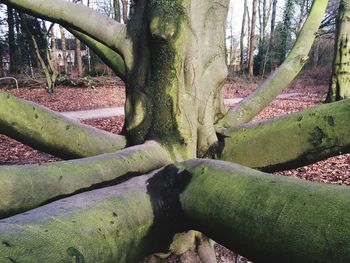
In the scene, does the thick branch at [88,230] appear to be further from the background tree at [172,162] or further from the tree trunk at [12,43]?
the tree trunk at [12,43]

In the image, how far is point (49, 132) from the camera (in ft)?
7.33

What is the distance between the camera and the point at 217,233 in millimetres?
1482

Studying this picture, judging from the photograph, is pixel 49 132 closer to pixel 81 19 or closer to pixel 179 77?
pixel 81 19

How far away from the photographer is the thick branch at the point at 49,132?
82.6 inches

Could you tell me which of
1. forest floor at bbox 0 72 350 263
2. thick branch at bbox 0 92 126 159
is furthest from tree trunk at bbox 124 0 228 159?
forest floor at bbox 0 72 350 263

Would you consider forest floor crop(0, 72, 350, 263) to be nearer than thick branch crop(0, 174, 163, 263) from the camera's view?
No

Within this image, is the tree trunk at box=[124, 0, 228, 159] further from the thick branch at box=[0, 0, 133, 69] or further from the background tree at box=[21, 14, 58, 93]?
the background tree at box=[21, 14, 58, 93]

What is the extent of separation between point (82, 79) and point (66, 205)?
68.7 feet

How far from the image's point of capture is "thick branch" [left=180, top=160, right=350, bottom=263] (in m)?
1.05

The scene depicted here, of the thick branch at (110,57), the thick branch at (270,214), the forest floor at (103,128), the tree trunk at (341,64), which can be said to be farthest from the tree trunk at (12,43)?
the thick branch at (270,214)


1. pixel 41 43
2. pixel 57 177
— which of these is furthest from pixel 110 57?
pixel 41 43

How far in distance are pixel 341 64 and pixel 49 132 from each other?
8090 millimetres

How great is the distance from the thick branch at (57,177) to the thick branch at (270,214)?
43cm

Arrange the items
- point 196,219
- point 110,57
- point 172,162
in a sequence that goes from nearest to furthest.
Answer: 1. point 196,219
2. point 172,162
3. point 110,57
